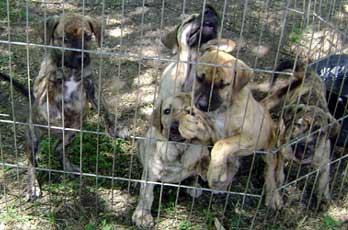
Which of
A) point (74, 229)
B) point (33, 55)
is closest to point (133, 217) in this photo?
point (74, 229)

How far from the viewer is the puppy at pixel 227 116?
3373mm

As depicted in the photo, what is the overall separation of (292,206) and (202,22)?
1.52 metres

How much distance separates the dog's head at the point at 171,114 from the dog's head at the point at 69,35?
0.65 meters

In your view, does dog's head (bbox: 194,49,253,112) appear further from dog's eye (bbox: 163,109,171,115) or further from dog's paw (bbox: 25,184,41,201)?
dog's paw (bbox: 25,184,41,201)

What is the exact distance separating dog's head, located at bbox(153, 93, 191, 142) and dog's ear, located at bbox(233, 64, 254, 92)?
32 centimetres

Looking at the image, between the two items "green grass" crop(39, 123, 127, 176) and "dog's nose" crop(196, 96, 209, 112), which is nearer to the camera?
"dog's nose" crop(196, 96, 209, 112)

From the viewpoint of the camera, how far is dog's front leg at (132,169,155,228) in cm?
358

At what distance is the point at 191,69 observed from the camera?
4.12 m

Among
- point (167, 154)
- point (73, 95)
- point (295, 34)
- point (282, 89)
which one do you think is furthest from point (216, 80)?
point (295, 34)

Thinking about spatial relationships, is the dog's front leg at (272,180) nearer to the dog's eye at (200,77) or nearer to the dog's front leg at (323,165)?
the dog's front leg at (323,165)

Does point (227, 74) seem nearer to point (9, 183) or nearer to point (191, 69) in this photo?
point (191, 69)

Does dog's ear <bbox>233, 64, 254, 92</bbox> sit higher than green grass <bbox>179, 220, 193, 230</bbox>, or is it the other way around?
dog's ear <bbox>233, 64, 254, 92</bbox>

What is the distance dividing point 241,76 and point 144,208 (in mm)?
1115

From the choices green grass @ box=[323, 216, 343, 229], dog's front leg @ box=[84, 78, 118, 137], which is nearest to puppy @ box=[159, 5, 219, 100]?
dog's front leg @ box=[84, 78, 118, 137]
